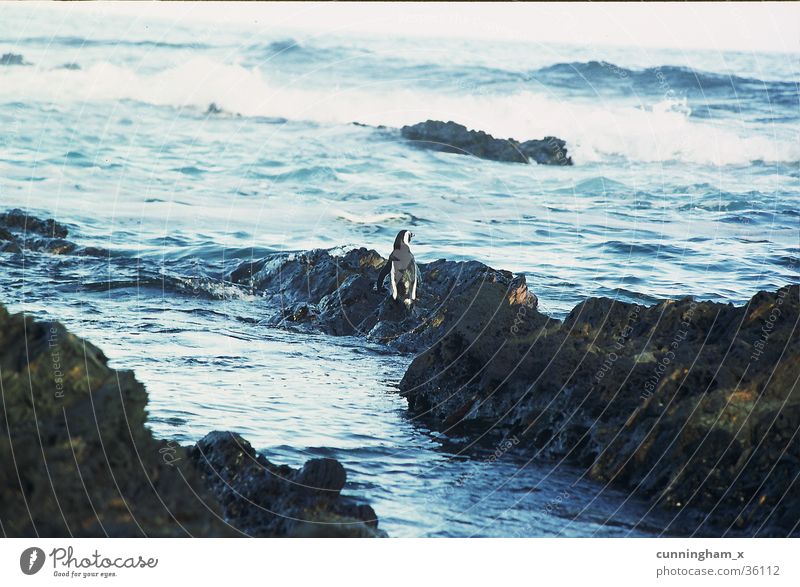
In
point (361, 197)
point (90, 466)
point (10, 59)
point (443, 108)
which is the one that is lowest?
point (90, 466)

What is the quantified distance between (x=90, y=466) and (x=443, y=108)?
2801 centimetres

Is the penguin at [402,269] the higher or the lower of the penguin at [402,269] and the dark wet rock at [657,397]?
the higher

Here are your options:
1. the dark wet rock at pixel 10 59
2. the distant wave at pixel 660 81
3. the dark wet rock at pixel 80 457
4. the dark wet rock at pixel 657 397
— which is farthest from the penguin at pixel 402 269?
the dark wet rock at pixel 10 59

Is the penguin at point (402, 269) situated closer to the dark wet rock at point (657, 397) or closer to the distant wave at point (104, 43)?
the dark wet rock at point (657, 397)

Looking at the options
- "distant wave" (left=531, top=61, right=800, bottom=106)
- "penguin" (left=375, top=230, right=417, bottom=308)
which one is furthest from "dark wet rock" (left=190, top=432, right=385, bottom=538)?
"distant wave" (left=531, top=61, right=800, bottom=106)

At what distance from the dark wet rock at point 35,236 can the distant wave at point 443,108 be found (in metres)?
15.1

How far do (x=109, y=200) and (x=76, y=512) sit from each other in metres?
16.4

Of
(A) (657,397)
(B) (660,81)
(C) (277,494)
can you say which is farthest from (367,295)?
(B) (660,81)

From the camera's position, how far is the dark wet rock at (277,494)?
23.3 feet

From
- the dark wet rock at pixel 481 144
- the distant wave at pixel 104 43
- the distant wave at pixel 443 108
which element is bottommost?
the dark wet rock at pixel 481 144

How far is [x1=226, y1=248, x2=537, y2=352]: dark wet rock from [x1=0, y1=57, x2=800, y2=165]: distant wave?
1497 cm

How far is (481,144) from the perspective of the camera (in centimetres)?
2677

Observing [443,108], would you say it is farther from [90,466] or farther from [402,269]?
[90,466]

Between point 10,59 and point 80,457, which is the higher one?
point 10,59
